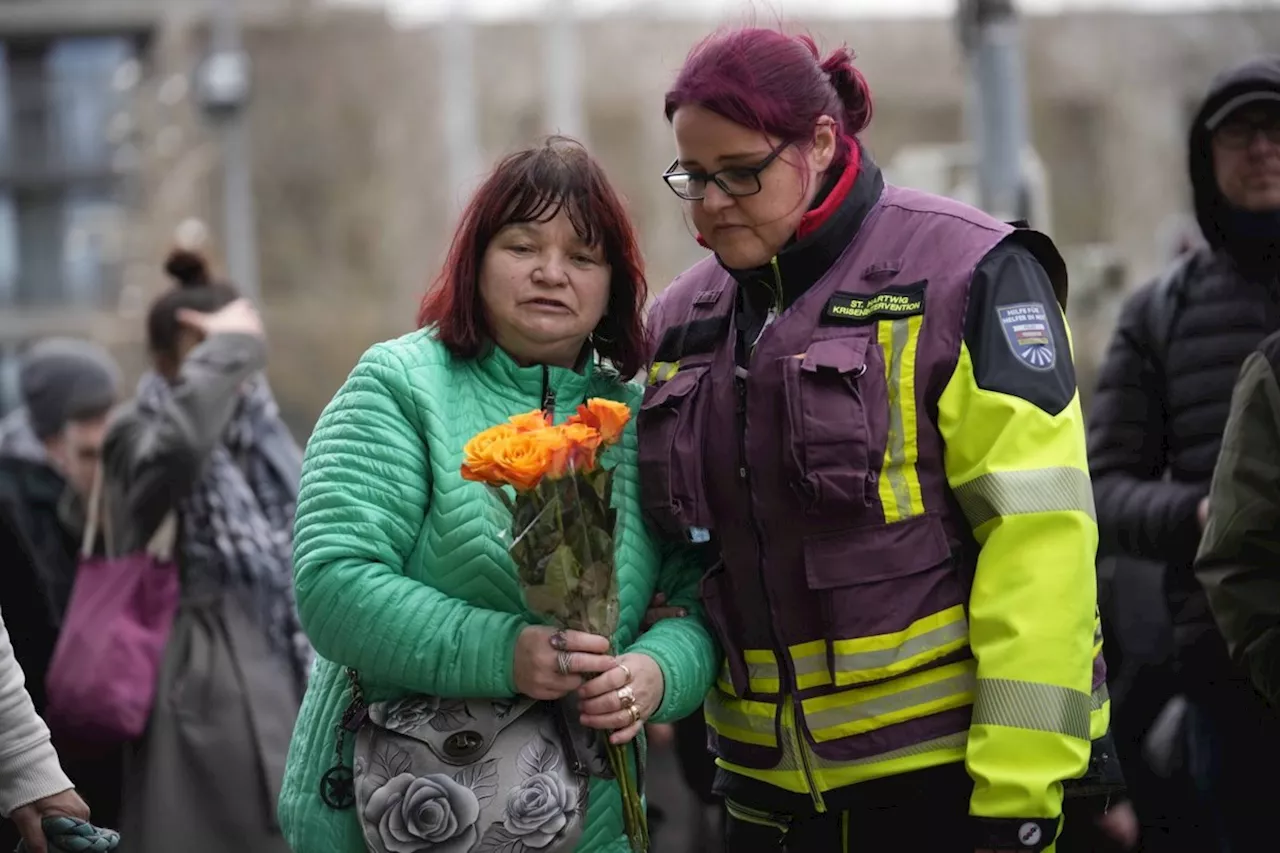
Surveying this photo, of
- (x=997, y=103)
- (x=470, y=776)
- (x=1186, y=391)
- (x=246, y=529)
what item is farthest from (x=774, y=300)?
(x=997, y=103)

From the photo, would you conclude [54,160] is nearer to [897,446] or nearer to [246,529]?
[246,529]

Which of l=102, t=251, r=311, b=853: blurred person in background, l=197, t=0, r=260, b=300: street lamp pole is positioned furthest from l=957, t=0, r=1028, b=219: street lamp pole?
l=197, t=0, r=260, b=300: street lamp pole

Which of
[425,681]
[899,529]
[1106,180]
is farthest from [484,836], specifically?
[1106,180]

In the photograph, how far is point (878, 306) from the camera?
11.6 ft

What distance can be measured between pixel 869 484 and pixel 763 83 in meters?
0.74

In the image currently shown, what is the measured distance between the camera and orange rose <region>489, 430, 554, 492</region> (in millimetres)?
3291

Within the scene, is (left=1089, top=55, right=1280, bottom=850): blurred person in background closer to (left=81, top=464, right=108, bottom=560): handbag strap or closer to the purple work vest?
the purple work vest

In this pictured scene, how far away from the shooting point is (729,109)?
358 cm

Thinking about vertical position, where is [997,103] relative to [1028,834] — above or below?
above

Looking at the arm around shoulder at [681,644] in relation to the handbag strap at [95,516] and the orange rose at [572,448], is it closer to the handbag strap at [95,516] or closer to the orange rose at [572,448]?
the orange rose at [572,448]

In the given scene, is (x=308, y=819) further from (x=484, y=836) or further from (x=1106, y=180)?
(x=1106, y=180)

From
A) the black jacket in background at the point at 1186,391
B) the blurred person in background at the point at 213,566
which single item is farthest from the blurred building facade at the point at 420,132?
the black jacket in background at the point at 1186,391

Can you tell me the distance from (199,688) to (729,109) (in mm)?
2838

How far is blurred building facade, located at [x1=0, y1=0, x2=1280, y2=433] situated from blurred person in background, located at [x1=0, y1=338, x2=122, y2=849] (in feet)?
82.9
